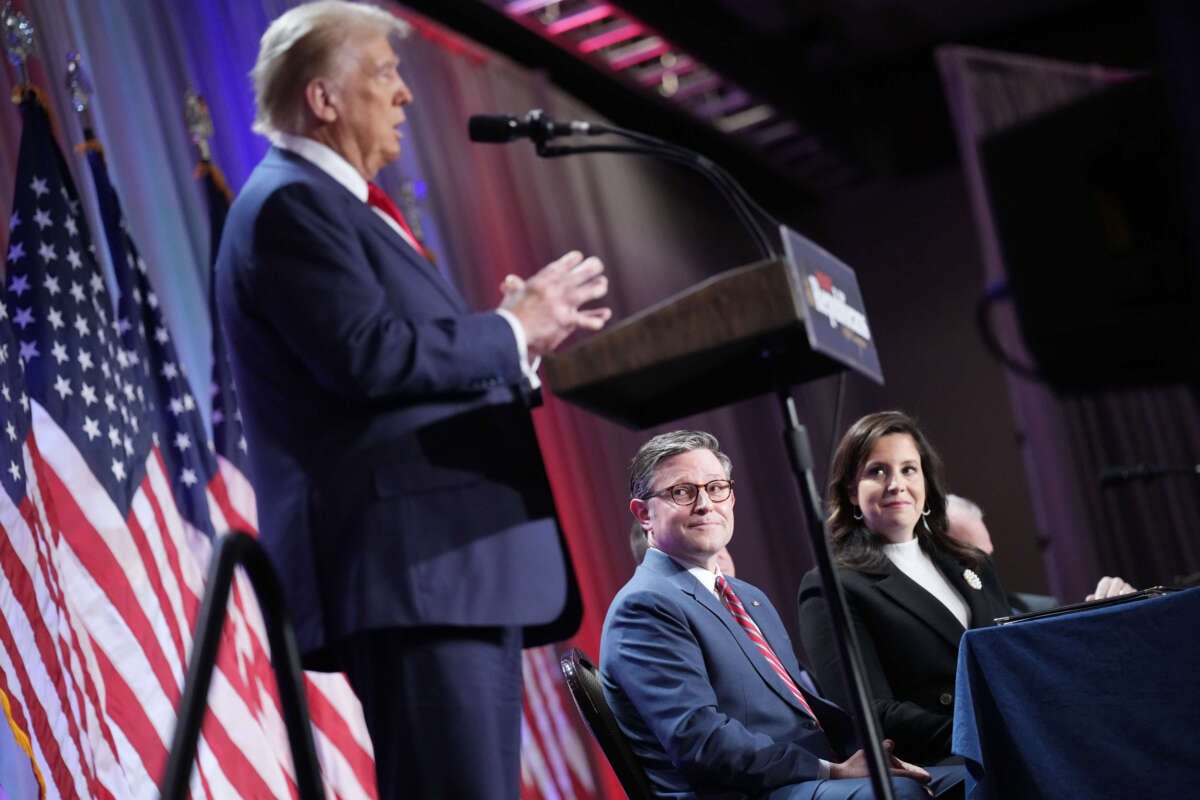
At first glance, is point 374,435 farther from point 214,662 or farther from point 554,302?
point 214,662

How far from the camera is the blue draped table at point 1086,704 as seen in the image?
223 cm

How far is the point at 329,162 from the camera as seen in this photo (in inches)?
77.9

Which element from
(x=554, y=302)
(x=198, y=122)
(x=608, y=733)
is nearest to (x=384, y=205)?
(x=554, y=302)

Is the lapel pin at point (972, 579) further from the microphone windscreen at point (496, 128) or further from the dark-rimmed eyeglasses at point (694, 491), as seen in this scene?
the microphone windscreen at point (496, 128)

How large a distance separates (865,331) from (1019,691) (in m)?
0.78

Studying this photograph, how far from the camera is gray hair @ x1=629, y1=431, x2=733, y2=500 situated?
107 inches

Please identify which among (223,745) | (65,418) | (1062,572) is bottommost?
(1062,572)

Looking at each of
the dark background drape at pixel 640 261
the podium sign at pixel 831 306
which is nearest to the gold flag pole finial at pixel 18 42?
the dark background drape at pixel 640 261

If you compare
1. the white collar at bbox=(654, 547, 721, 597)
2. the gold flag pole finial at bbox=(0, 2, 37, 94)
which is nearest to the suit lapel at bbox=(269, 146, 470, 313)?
the white collar at bbox=(654, 547, 721, 597)

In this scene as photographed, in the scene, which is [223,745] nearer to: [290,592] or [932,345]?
[290,592]

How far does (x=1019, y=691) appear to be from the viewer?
7.66 ft

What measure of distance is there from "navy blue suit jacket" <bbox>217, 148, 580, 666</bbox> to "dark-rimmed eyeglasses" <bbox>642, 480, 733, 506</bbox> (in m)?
0.78

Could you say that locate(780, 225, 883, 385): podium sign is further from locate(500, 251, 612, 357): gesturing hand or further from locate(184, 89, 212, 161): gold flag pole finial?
locate(184, 89, 212, 161): gold flag pole finial

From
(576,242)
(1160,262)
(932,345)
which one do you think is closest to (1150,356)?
(1160,262)
